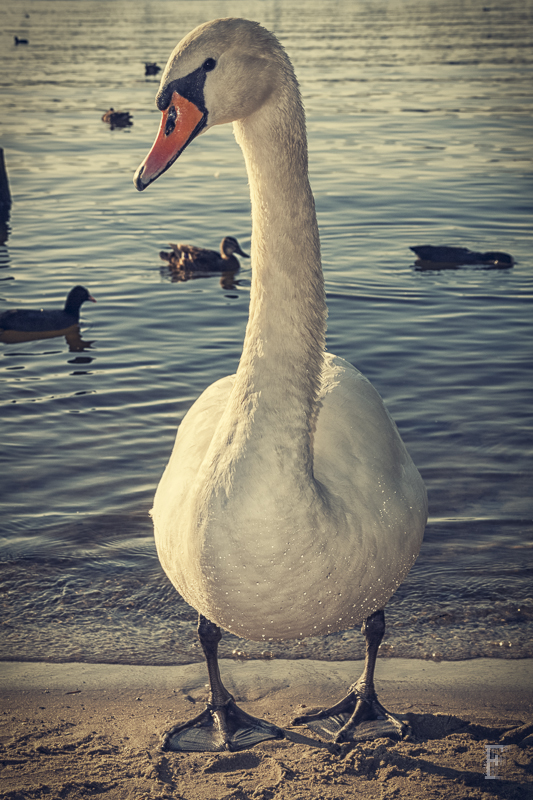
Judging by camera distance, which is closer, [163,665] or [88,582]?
[163,665]

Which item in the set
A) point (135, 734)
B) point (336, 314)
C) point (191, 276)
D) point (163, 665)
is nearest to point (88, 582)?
point (163, 665)

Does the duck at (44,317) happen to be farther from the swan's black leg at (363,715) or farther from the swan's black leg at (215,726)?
the swan's black leg at (363,715)

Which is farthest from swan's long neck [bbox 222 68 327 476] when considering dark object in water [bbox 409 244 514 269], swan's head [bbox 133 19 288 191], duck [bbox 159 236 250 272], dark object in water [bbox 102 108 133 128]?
dark object in water [bbox 102 108 133 128]

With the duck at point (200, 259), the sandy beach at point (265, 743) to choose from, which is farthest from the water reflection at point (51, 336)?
the sandy beach at point (265, 743)

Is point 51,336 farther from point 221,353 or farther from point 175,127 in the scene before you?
point 175,127

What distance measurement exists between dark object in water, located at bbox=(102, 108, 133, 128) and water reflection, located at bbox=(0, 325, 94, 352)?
18455mm

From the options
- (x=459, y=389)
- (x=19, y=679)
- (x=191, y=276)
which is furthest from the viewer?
(x=191, y=276)

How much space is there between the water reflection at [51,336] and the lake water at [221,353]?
0.11 metres

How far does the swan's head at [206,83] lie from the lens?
3160 mm

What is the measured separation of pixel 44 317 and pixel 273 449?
9.23 meters

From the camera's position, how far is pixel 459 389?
9.85 meters

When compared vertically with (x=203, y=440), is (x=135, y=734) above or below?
below

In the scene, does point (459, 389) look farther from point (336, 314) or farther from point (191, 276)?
point (191, 276)

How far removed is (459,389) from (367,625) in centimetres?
568
